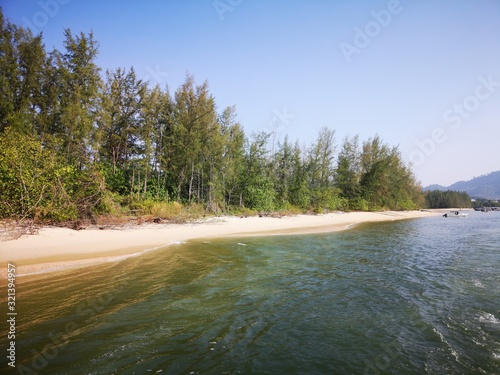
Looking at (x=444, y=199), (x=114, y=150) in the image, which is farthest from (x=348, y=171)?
(x=444, y=199)

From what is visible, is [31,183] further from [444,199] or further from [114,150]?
[444,199]

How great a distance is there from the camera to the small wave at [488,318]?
5709mm

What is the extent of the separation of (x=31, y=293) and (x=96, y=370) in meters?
4.39

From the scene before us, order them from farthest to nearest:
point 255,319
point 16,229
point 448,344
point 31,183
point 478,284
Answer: point 31,183, point 16,229, point 478,284, point 255,319, point 448,344

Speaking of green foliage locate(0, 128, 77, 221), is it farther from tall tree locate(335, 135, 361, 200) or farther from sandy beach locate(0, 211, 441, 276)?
tall tree locate(335, 135, 361, 200)

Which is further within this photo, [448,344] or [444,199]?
[444,199]

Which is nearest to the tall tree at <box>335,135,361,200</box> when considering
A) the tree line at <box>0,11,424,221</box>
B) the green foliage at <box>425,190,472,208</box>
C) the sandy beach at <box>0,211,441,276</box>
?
the tree line at <box>0,11,424,221</box>

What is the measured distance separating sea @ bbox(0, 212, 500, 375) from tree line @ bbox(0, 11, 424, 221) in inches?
321

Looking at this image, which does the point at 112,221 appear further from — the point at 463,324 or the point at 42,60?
the point at 463,324

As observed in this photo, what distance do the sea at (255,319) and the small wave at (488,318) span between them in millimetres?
23

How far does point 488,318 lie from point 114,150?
28.0m

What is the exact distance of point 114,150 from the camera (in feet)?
81.7

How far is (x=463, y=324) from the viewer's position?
18.2ft

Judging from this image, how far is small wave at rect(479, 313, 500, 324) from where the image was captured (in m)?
5.71
